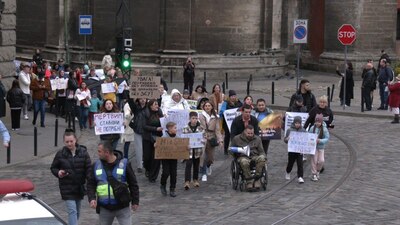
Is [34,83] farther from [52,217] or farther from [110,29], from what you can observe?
[52,217]

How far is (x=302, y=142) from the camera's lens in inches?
717

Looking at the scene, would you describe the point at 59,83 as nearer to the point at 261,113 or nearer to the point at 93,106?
the point at 93,106

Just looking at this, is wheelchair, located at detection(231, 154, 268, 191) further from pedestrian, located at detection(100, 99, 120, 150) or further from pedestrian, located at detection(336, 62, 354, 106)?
pedestrian, located at detection(336, 62, 354, 106)

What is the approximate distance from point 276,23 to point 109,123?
25.3m

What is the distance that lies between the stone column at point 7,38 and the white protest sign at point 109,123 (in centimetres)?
878

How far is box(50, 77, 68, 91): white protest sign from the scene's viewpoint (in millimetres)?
27969

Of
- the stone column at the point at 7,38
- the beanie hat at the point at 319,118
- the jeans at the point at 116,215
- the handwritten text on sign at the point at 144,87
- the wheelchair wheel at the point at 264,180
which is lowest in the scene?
the wheelchair wheel at the point at 264,180

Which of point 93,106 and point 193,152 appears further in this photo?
point 93,106

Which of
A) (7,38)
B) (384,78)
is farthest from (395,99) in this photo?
(7,38)

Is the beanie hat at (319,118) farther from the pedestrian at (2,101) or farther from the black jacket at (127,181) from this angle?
the pedestrian at (2,101)

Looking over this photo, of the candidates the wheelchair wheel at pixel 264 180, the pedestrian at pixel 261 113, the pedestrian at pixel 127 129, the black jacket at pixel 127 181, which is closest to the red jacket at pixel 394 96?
the pedestrian at pixel 261 113

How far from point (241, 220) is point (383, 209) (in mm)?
2571

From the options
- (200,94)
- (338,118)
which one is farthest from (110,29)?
(200,94)

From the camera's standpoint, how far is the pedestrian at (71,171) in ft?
42.5
